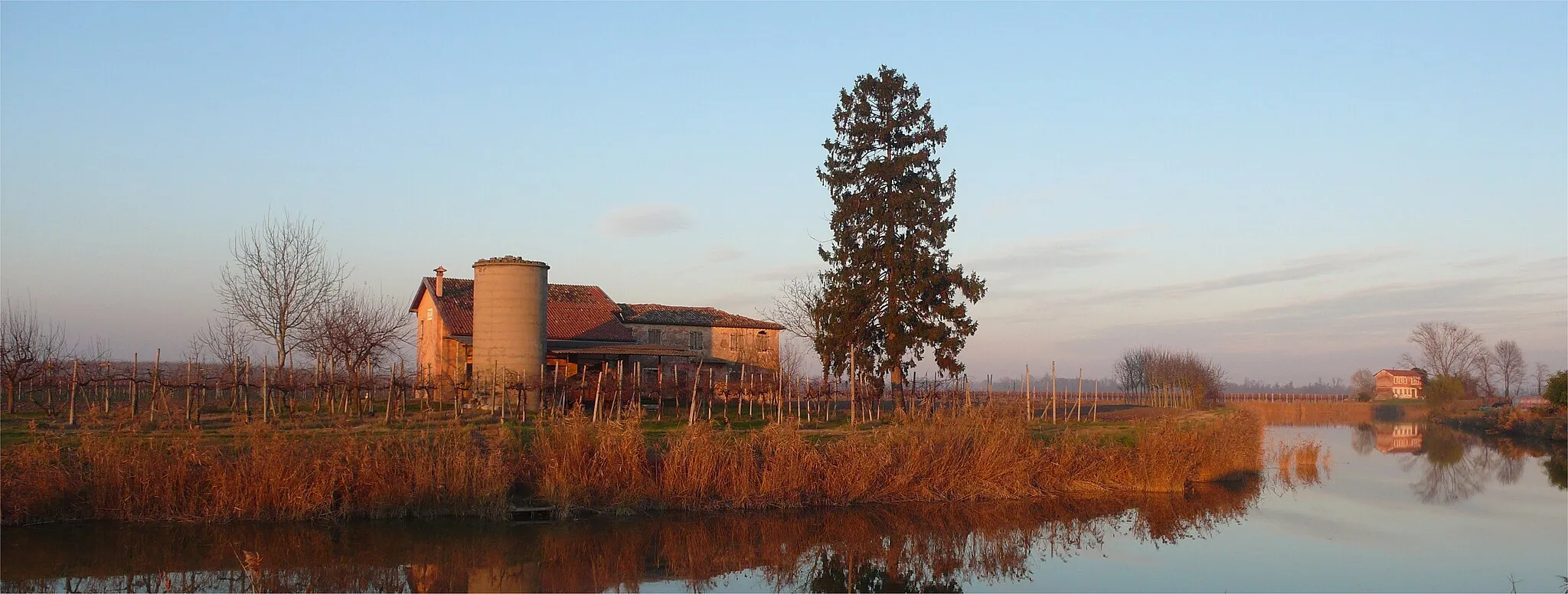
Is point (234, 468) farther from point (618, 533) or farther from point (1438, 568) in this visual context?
point (1438, 568)

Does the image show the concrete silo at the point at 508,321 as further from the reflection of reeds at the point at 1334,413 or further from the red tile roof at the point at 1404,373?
the red tile roof at the point at 1404,373

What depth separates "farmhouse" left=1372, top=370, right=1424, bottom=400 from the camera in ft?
259

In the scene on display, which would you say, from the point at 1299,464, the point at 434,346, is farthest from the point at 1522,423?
the point at 434,346

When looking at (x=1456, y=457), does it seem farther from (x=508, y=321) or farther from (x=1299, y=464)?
(x=508, y=321)

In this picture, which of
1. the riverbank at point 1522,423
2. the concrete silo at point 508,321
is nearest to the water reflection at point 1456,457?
the riverbank at point 1522,423

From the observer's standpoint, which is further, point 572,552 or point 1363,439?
point 1363,439

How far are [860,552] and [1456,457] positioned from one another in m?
27.0

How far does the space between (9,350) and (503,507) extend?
607 inches

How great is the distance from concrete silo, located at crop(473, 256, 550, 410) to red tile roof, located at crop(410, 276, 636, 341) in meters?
11.8

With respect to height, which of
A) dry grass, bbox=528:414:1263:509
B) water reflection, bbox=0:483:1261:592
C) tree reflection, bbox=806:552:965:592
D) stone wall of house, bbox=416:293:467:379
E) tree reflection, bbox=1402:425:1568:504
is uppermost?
stone wall of house, bbox=416:293:467:379

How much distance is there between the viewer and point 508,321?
2727cm

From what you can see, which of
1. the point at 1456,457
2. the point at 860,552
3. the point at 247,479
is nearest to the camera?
the point at 860,552

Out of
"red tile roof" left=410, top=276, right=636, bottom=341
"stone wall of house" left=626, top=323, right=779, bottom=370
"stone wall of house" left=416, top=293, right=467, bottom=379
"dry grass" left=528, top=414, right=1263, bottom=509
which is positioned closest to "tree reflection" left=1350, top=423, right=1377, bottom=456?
"dry grass" left=528, top=414, right=1263, bottom=509

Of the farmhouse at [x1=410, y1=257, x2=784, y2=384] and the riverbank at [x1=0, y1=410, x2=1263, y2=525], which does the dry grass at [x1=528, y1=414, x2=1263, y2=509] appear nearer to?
the riverbank at [x1=0, y1=410, x2=1263, y2=525]
